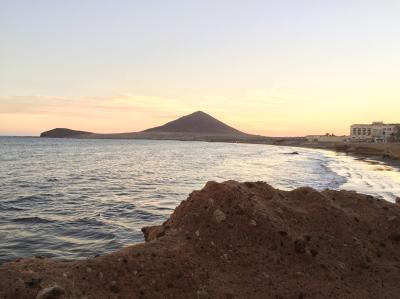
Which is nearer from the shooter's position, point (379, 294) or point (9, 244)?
point (379, 294)

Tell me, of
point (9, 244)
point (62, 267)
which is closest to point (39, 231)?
point (9, 244)

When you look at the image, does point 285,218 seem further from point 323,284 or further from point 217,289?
point 217,289

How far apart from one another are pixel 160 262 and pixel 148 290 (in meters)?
0.68

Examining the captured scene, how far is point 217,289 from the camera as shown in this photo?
6.45 meters

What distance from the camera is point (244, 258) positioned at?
7340mm

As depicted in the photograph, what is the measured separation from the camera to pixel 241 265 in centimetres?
720

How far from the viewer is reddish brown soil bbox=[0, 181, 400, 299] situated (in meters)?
6.12

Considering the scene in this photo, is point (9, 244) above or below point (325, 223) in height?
below

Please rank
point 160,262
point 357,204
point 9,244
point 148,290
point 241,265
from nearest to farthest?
1. point 148,290
2. point 160,262
3. point 241,265
4. point 357,204
5. point 9,244

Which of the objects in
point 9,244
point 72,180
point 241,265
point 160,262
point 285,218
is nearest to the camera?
point 160,262

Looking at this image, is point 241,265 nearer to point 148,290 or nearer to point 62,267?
point 148,290

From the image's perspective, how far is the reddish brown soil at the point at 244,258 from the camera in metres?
6.12

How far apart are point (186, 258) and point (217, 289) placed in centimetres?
81

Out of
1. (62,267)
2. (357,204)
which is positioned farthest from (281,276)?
(357,204)
